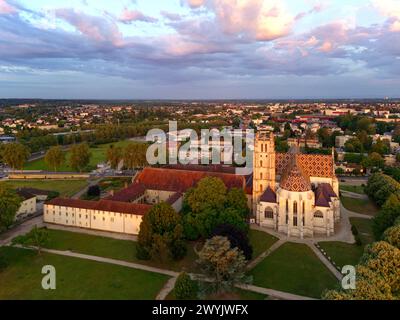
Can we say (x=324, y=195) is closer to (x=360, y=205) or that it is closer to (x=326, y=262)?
(x=326, y=262)

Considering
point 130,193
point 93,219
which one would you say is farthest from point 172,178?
point 93,219

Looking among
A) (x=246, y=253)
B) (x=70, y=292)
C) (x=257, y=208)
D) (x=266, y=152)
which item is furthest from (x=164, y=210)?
(x=266, y=152)

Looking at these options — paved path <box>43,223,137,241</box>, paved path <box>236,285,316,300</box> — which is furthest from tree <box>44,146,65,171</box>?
paved path <box>236,285,316,300</box>

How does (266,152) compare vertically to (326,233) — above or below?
above

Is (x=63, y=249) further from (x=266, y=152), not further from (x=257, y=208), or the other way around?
(x=266, y=152)

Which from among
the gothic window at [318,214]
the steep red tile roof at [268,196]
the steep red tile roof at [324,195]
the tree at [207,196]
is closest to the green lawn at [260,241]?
→ the steep red tile roof at [268,196]
